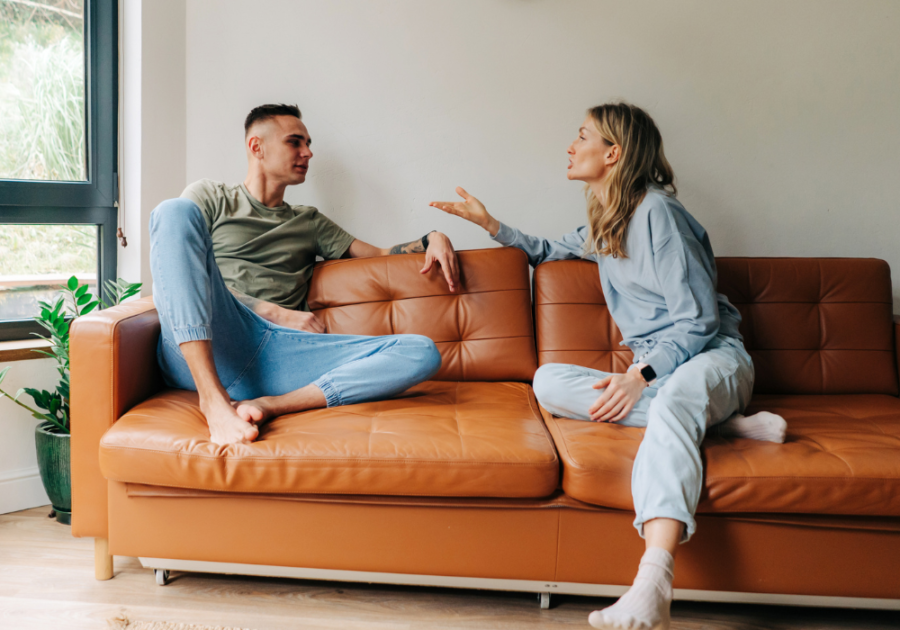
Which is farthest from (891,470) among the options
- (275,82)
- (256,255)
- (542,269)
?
(275,82)

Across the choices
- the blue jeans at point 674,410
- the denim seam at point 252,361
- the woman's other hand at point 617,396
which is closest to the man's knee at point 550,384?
the blue jeans at point 674,410

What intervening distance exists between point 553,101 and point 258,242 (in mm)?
1226

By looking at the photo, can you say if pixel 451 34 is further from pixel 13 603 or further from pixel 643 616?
pixel 13 603

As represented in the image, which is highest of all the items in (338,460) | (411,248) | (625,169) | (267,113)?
(267,113)

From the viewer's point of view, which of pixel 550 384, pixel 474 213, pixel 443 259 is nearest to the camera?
pixel 550 384

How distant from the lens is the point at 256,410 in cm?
153

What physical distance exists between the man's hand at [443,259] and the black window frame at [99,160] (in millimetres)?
1300

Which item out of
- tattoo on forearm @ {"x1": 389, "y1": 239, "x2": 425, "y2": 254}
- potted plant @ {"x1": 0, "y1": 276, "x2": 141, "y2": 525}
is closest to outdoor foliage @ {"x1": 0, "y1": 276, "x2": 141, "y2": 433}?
potted plant @ {"x1": 0, "y1": 276, "x2": 141, "y2": 525}

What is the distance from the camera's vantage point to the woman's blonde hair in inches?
72.4

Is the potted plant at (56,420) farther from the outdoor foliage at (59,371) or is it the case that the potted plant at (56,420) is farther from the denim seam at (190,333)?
the denim seam at (190,333)

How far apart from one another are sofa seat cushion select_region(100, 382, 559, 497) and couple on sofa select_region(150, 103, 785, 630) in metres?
0.07

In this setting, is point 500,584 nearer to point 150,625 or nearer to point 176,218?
point 150,625

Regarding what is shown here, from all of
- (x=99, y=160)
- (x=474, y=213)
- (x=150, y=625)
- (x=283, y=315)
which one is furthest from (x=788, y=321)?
(x=99, y=160)

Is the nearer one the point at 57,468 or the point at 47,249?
the point at 57,468
